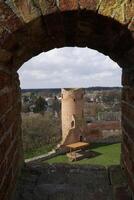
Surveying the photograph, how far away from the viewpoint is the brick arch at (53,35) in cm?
223

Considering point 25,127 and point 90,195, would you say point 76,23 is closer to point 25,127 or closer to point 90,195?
point 90,195

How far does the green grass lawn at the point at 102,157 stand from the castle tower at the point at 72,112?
233 cm

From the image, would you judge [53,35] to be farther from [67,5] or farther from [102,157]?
[102,157]

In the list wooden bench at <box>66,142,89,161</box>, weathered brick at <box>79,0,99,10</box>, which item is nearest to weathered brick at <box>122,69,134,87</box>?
weathered brick at <box>79,0,99,10</box>

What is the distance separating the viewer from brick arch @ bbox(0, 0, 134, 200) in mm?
2230

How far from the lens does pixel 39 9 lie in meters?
2.24

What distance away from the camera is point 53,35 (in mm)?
2820

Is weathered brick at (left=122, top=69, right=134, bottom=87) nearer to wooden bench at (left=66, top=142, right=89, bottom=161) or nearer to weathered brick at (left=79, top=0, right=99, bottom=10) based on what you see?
weathered brick at (left=79, top=0, right=99, bottom=10)

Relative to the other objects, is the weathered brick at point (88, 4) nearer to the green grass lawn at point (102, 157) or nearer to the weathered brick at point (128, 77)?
the weathered brick at point (128, 77)

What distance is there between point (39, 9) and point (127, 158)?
1.68 m

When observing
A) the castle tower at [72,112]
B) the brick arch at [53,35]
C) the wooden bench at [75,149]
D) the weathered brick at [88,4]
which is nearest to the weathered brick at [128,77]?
the brick arch at [53,35]

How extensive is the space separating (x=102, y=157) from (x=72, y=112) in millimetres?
5422

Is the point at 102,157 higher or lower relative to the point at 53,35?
lower

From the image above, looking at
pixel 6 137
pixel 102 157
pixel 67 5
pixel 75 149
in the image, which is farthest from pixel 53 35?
pixel 75 149
